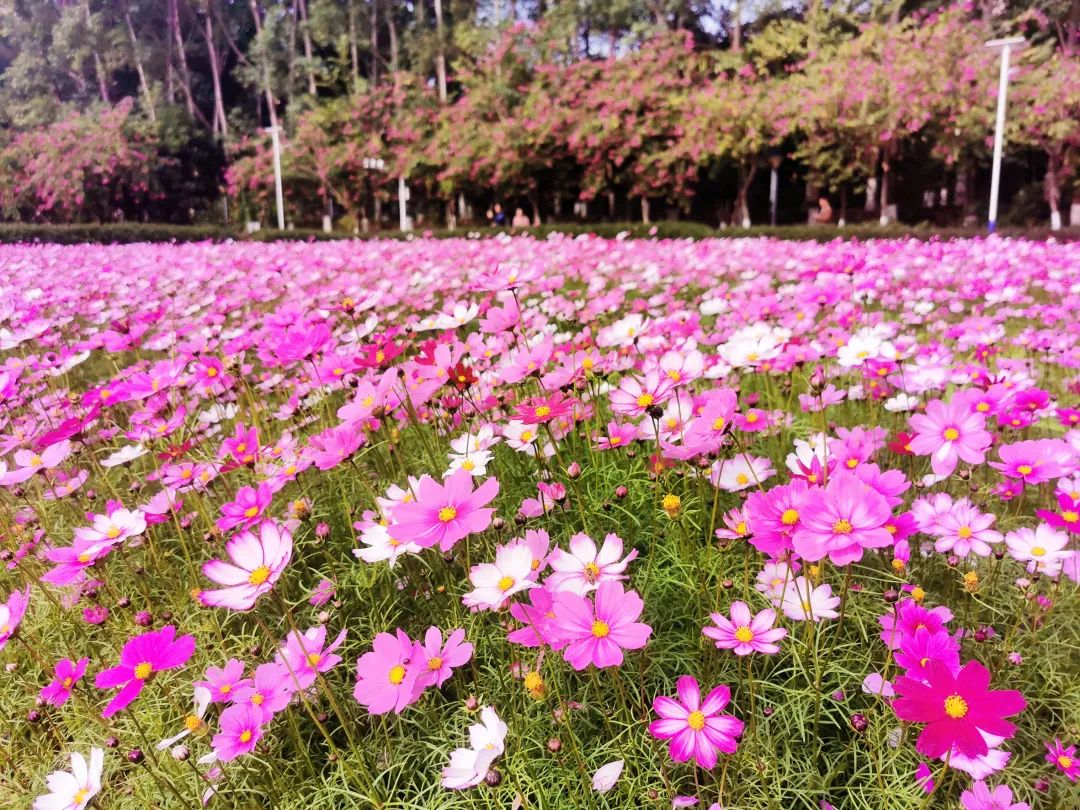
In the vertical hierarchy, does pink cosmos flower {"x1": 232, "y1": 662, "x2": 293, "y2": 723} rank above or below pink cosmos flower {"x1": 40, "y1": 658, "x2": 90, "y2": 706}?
above

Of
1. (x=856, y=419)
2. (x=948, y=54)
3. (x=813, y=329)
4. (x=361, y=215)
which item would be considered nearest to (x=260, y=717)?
(x=856, y=419)

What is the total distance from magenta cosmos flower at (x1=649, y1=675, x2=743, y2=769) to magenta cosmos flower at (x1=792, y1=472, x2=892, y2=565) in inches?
7.6

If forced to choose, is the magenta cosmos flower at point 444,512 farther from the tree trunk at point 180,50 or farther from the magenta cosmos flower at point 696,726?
the tree trunk at point 180,50

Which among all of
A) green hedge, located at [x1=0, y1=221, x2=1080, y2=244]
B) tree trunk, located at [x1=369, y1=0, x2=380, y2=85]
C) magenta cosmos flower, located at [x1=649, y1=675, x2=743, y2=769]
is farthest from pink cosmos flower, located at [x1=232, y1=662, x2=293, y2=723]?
tree trunk, located at [x1=369, y1=0, x2=380, y2=85]

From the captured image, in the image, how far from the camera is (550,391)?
1.24m

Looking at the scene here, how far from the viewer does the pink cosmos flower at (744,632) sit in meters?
0.85

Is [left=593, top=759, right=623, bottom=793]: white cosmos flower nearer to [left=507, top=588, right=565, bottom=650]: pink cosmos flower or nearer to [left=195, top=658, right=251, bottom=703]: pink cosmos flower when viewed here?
[left=507, top=588, right=565, bottom=650]: pink cosmos flower

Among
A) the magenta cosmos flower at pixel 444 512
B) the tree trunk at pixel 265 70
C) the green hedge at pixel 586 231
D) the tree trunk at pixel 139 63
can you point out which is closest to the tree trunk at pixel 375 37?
the tree trunk at pixel 265 70

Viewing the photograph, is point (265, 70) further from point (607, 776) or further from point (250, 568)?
point (607, 776)

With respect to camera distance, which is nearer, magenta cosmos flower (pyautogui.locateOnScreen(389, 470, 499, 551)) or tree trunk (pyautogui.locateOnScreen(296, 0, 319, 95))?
magenta cosmos flower (pyautogui.locateOnScreen(389, 470, 499, 551))

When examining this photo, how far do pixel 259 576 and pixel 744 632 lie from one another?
0.62m

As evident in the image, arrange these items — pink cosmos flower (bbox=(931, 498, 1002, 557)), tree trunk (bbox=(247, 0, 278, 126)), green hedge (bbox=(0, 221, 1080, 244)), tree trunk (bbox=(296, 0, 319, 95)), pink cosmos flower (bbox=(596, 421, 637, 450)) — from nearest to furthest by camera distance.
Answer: pink cosmos flower (bbox=(931, 498, 1002, 557))
pink cosmos flower (bbox=(596, 421, 637, 450))
green hedge (bbox=(0, 221, 1080, 244))
tree trunk (bbox=(296, 0, 319, 95))
tree trunk (bbox=(247, 0, 278, 126))

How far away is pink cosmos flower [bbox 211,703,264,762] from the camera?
2.78 ft

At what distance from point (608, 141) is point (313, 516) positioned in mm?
16130
